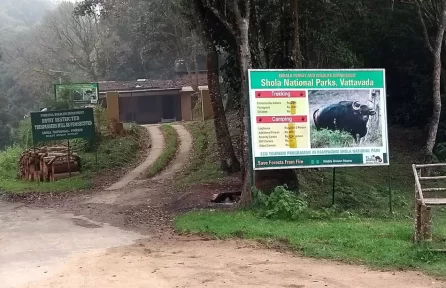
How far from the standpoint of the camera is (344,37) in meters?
21.0

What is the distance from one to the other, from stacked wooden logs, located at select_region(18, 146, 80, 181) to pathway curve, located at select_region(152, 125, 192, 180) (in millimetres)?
3501

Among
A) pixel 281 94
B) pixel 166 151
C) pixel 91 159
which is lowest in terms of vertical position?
pixel 91 159

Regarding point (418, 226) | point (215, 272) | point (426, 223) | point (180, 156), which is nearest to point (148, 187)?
point (180, 156)

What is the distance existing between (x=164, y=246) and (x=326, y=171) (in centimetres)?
882

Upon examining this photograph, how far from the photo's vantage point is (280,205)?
11.1 m

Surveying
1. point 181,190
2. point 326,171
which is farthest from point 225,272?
point 326,171

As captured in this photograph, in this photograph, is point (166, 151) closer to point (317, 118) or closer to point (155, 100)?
point (317, 118)

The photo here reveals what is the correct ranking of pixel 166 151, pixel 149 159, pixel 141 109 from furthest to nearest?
1. pixel 141 109
2. pixel 166 151
3. pixel 149 159

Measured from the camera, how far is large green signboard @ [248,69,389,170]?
1150 cm

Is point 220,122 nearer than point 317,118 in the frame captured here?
No

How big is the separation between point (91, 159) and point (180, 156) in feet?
11.2

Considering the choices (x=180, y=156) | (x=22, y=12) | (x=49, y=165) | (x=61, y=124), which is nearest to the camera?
(x=61, y=124)

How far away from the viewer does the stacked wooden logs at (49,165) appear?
824 inches

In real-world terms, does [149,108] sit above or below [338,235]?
above
